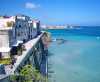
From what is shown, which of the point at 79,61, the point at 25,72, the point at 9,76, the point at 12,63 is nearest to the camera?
the point at 9,76

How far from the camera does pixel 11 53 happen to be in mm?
28156

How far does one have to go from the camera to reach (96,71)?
35.1 metres

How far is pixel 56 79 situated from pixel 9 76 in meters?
12.7

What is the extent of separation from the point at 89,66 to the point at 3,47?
14.6 m

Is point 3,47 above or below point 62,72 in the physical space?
above

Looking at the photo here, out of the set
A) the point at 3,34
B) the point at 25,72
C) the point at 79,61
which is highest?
the point at 3,34

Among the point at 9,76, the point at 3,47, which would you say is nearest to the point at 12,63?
the point at 9,76

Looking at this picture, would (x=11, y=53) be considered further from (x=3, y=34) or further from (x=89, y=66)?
(x=89, y=66)

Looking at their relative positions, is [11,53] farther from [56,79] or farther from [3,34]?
[56,79]

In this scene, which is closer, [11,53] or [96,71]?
[11,53]

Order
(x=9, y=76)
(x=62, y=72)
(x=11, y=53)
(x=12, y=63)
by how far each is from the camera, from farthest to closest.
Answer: (x=62, y=72) < (x=11, y=53) < (x=12, y=63) < (x=9, y=76)

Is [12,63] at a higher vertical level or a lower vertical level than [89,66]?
higher

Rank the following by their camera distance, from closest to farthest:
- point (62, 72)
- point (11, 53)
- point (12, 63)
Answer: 1. point (12, 63)
2. point (11, 53)
3. point (62, 72)

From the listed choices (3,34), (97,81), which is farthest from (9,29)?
(97,81)
